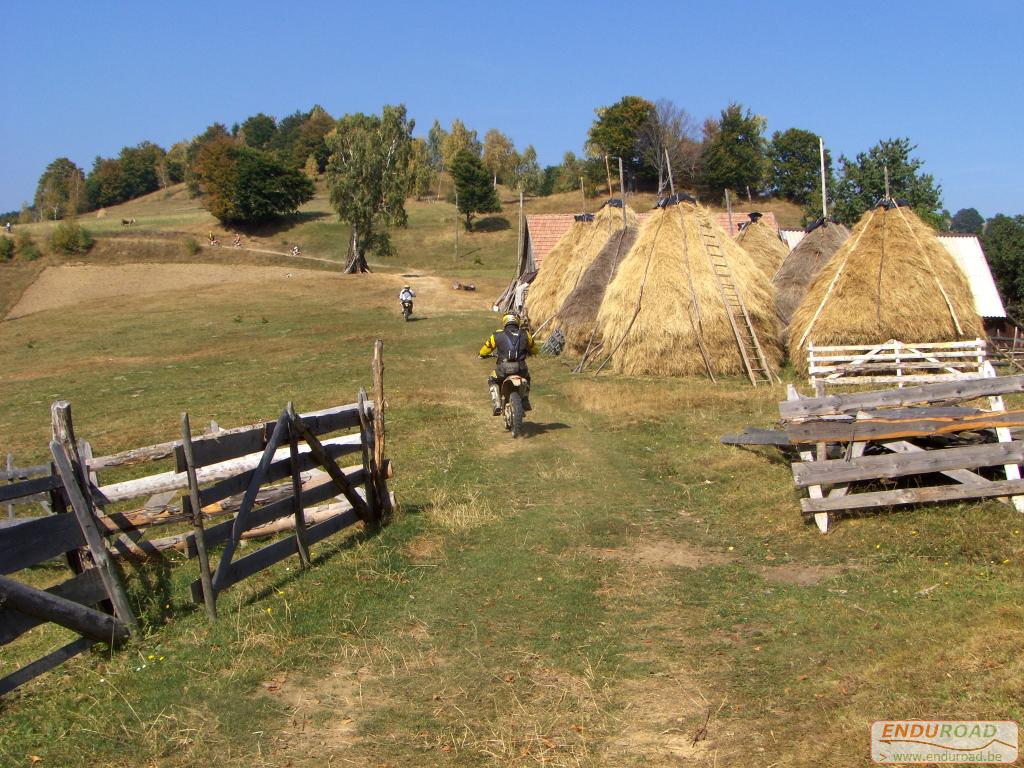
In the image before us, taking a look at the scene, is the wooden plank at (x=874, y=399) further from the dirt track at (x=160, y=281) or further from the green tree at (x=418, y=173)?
the green tree at (x=418, y=173)

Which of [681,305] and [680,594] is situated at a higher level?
[681,305]

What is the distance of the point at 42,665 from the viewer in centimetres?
553

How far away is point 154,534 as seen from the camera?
10.2 metres

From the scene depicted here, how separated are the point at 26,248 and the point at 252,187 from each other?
18971 millimetres

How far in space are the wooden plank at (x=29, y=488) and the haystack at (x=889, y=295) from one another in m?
16.1

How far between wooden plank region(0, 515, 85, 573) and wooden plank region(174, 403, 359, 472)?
2.78 feet

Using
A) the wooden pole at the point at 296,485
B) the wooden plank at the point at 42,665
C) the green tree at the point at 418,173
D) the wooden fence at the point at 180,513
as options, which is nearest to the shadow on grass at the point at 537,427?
the wooden fence at the point at 180,513

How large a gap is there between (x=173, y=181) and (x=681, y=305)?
11809cm

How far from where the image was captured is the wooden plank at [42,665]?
528 cm

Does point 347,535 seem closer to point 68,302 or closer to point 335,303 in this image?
point 335,303

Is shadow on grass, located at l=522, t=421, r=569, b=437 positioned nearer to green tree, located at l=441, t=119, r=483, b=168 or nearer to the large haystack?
the large haystack

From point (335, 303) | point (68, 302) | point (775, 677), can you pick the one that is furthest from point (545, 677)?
point (68, 302)

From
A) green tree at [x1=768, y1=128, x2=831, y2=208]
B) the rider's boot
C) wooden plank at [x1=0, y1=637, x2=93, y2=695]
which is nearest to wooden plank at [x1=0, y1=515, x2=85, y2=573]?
wooden plank at [x1=0, y1=637, x2=93, y2=695]

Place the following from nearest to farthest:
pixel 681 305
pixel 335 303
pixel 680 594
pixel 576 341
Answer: pixel 680 594
pixel 681 305
pixel 576 341
pixel 335 303
